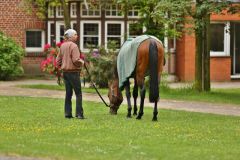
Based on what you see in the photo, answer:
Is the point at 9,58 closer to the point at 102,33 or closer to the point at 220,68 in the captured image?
the point at 102,33

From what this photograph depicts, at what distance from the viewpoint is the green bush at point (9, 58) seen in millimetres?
31391

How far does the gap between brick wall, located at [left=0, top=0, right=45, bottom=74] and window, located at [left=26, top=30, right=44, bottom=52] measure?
47 centimetres

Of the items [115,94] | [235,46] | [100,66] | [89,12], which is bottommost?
[115,94]

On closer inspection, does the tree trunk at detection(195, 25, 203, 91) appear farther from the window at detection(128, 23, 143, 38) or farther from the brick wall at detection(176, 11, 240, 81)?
the brick wall at detection(176, 11, 240, 81)

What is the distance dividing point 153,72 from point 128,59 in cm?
89

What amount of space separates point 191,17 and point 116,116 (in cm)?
818

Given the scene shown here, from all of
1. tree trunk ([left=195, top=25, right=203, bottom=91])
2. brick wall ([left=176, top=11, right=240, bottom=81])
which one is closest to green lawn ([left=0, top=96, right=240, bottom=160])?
tree trunk ([left=195, top=25, right=203, bottom=91])

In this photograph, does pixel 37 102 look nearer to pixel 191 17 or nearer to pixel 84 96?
pixel 84 96

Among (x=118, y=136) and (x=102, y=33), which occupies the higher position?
(x=102, y=33)

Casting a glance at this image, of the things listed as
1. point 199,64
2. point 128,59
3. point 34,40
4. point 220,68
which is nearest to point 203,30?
point 199,64

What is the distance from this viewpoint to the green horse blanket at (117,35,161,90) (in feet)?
52.5

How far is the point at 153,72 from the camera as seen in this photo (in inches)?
613

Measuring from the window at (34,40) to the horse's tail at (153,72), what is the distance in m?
19.5

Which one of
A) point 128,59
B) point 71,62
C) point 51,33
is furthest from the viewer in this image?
point 51,33
